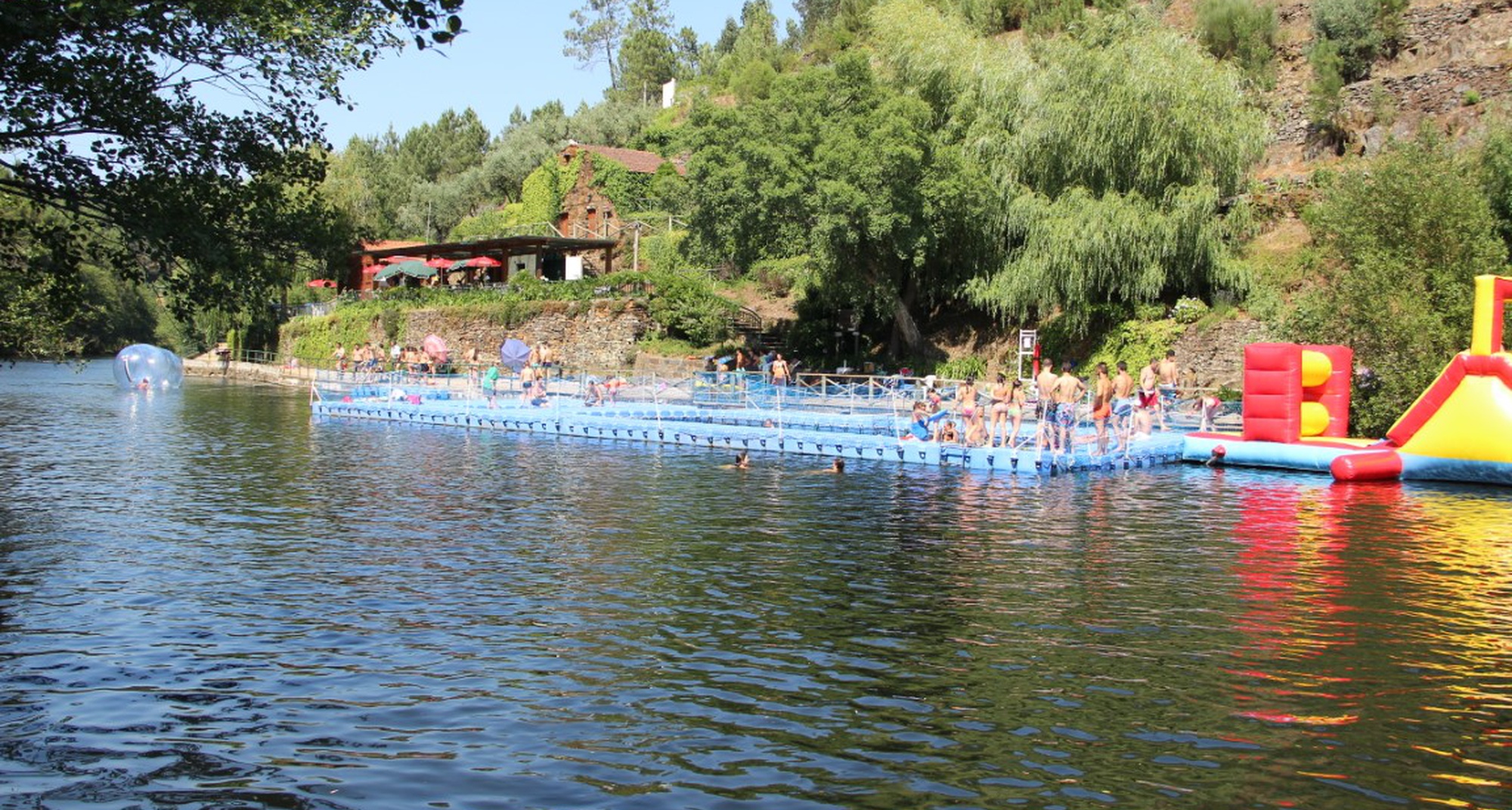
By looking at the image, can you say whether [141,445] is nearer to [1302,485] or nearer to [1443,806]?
[1302,485]

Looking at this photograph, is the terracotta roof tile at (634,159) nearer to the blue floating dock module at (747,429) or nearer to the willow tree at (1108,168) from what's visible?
the willow tree at (1108,168)

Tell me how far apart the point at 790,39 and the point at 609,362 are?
55.0 metres

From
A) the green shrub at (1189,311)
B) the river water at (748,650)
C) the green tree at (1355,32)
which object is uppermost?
the green tree at (1355,32)

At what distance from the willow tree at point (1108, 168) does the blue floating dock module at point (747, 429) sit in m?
10.6

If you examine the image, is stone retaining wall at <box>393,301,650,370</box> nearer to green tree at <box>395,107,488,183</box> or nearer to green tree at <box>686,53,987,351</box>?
green tree at <box>686,53,987,351</box>

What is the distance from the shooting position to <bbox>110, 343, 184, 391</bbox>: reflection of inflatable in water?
5369 cm

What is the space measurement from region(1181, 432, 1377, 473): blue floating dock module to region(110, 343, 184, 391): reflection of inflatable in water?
1727 inches

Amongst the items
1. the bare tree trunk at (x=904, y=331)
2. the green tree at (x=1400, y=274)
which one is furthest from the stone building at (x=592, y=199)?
the green tree at (x=1400, y=274)

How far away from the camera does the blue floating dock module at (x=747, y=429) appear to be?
2600 cm

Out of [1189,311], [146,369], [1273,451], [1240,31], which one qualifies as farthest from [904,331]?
[146,369]

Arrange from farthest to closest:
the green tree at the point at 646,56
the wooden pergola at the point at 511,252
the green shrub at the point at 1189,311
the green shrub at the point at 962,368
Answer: the green tree at the point at 646,56 → the wooden pergola at the point at 511,252 → the green shrub at the point at 962,368 → the green shrub at the point at 1189,311

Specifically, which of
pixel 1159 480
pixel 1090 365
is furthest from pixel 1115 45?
pixel 1159 480

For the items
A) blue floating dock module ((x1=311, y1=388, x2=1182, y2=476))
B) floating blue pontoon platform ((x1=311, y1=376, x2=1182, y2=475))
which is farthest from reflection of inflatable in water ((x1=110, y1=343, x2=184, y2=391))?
blue floating dock module ((x1=311, y1=388, x2=1182, y2=476))

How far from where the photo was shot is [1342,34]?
50.5 metres
